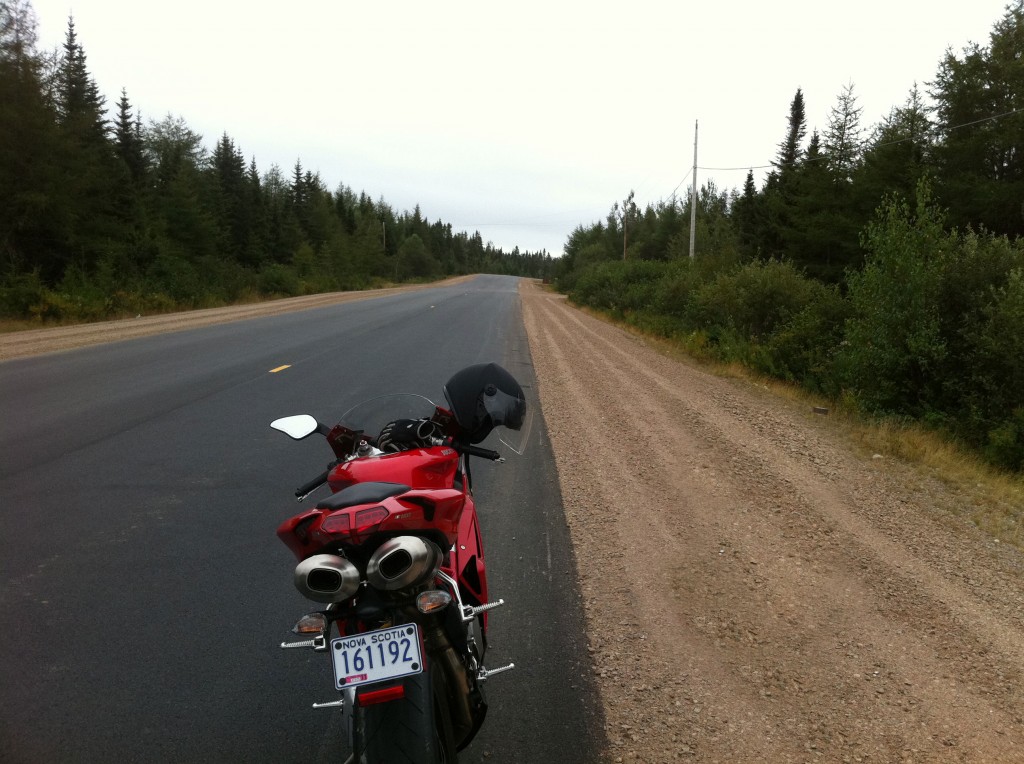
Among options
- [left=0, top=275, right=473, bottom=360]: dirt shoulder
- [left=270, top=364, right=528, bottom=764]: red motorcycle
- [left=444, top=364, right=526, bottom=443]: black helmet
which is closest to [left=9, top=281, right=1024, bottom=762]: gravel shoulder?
[left=270, top=364, right=528, bottom=764]: red motorcycle

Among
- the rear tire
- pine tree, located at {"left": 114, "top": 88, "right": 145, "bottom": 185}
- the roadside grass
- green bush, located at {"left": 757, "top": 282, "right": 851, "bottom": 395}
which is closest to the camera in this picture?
the rear tire

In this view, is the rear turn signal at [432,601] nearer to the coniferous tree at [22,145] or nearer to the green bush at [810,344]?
the green bush at [810,344]

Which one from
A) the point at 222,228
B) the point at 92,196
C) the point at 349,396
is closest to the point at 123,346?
the point at 349,396

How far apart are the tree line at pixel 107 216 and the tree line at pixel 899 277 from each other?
1919 cm

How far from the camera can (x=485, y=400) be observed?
3.03 meters

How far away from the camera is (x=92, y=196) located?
29453 millimetres

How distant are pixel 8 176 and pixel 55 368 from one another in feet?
54.3

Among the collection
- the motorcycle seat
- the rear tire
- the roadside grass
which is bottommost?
the roadside grass

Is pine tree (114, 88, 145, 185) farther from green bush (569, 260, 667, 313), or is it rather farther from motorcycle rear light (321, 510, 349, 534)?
motorcycle rear light (321, 510, 349, 534)

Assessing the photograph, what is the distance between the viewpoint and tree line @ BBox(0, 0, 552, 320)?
923 inches

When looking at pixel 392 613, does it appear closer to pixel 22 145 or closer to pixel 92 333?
pixel 92 333

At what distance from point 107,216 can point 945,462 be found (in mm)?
33984

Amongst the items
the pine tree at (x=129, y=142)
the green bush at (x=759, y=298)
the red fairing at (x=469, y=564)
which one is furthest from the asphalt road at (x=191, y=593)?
the pine tree at (x=129, y=142)

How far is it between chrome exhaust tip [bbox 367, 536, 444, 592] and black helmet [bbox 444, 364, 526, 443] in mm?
1023
